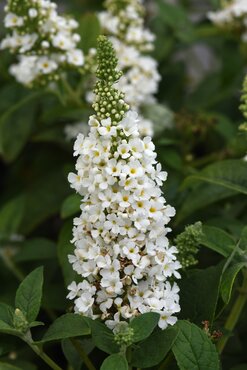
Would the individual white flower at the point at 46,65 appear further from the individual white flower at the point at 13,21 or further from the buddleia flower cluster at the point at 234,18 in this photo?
the buddleia flower cluster at the point at 234,18

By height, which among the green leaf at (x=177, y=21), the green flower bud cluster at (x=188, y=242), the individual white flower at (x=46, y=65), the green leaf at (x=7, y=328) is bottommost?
the green leaf at (x=7, y=328)

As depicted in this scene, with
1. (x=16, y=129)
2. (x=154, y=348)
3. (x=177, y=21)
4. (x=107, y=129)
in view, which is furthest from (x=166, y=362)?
(x=177, y=21)

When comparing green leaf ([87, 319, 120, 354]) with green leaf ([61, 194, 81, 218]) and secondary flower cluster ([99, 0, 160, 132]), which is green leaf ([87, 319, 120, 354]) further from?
secondary flower cluster ([99, 0, 160, 132])

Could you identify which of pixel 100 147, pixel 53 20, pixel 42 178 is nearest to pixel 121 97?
pixel 100 147

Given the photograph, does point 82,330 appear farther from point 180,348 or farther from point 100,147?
point 100,147

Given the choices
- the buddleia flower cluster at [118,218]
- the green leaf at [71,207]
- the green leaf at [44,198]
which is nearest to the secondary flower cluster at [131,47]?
the green leaf at [44,198]

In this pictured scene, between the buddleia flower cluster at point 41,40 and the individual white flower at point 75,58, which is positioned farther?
the individual white flower at point 75,58

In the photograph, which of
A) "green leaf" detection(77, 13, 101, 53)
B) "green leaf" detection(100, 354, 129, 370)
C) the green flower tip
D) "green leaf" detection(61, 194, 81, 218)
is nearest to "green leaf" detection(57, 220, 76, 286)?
"green leaf" detection(61, 194, 81, 218)
